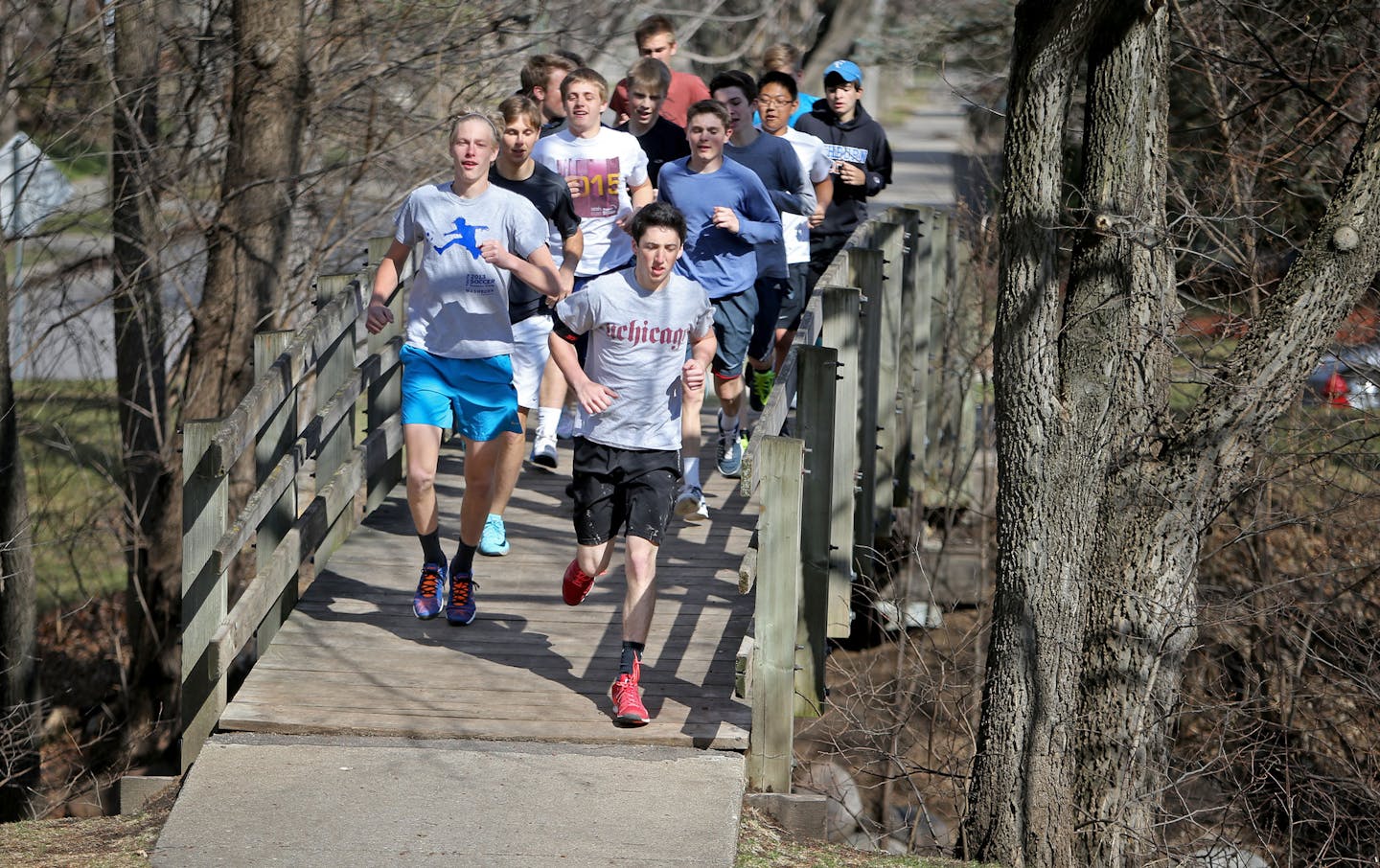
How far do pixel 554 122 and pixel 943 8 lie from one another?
14383mm

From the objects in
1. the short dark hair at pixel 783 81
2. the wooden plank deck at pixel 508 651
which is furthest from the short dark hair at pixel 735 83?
the wooden plank deck at pixel 508 651

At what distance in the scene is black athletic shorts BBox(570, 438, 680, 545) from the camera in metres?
5.94

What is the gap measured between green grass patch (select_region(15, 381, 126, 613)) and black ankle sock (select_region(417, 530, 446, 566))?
153 inches

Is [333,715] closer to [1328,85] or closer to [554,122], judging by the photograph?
[554,122]

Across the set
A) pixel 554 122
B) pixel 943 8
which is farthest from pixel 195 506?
pixel 943 8

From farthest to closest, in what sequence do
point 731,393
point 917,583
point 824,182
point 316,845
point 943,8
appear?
point 943,8 < point 917,583 < point 824,182 < point 731,393 < point 316,845

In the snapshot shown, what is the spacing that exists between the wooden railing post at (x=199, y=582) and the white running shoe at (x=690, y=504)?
2555mm

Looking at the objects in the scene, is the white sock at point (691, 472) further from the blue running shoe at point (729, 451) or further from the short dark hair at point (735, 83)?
the short dark hair at point (735, 83)

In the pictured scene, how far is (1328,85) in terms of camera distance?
10.3 metres

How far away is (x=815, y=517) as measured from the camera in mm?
6754

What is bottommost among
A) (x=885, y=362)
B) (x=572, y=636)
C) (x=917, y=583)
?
(x=917, y=583)

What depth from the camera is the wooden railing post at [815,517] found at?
661 cm

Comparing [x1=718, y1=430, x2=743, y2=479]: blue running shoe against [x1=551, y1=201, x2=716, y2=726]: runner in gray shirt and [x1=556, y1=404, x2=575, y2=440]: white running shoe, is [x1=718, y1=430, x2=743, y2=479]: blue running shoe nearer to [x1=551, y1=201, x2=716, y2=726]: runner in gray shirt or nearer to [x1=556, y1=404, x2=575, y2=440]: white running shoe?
[x1=556, y1=404, x2=575, y2=440]: white running shoe

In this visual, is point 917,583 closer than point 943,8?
Yes
